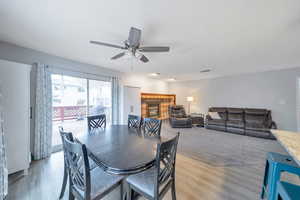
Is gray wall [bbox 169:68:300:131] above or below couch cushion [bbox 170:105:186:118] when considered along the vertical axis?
above

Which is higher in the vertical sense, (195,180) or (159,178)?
(159,178)

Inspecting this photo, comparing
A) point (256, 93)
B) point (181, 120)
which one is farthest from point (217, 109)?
point (181, 120)

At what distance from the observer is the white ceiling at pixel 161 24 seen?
1405 mm

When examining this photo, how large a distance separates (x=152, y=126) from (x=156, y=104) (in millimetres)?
4557

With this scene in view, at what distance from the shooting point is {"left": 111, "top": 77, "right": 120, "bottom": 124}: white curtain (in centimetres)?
437

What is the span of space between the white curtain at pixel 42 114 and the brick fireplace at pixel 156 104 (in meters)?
3.84

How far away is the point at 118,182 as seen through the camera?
1.35 m

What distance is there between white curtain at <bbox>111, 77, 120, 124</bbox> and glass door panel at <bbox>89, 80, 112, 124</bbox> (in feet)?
0.44

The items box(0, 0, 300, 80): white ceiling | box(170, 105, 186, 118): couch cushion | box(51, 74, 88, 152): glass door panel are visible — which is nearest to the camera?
box(0, 0, 300, 80): white ceiling

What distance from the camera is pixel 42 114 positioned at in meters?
2.74

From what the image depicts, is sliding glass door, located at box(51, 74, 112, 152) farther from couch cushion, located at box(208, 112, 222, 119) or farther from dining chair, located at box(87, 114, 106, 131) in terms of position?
couch cushion, located at box(208, 112, 222, 119)

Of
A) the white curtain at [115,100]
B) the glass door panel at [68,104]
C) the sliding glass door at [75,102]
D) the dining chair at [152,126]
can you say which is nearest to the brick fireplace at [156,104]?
the white curtain at [115,100]

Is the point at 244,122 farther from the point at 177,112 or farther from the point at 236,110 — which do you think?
the point at 177,112

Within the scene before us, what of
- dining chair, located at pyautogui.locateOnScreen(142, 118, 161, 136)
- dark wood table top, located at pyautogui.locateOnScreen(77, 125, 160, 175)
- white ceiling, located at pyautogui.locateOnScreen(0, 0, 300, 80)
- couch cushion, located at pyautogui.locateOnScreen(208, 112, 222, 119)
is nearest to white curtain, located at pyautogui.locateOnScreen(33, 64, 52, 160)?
white ceiling, located at pyautogui.locateOnScreen(0, 0, 300, 80)
